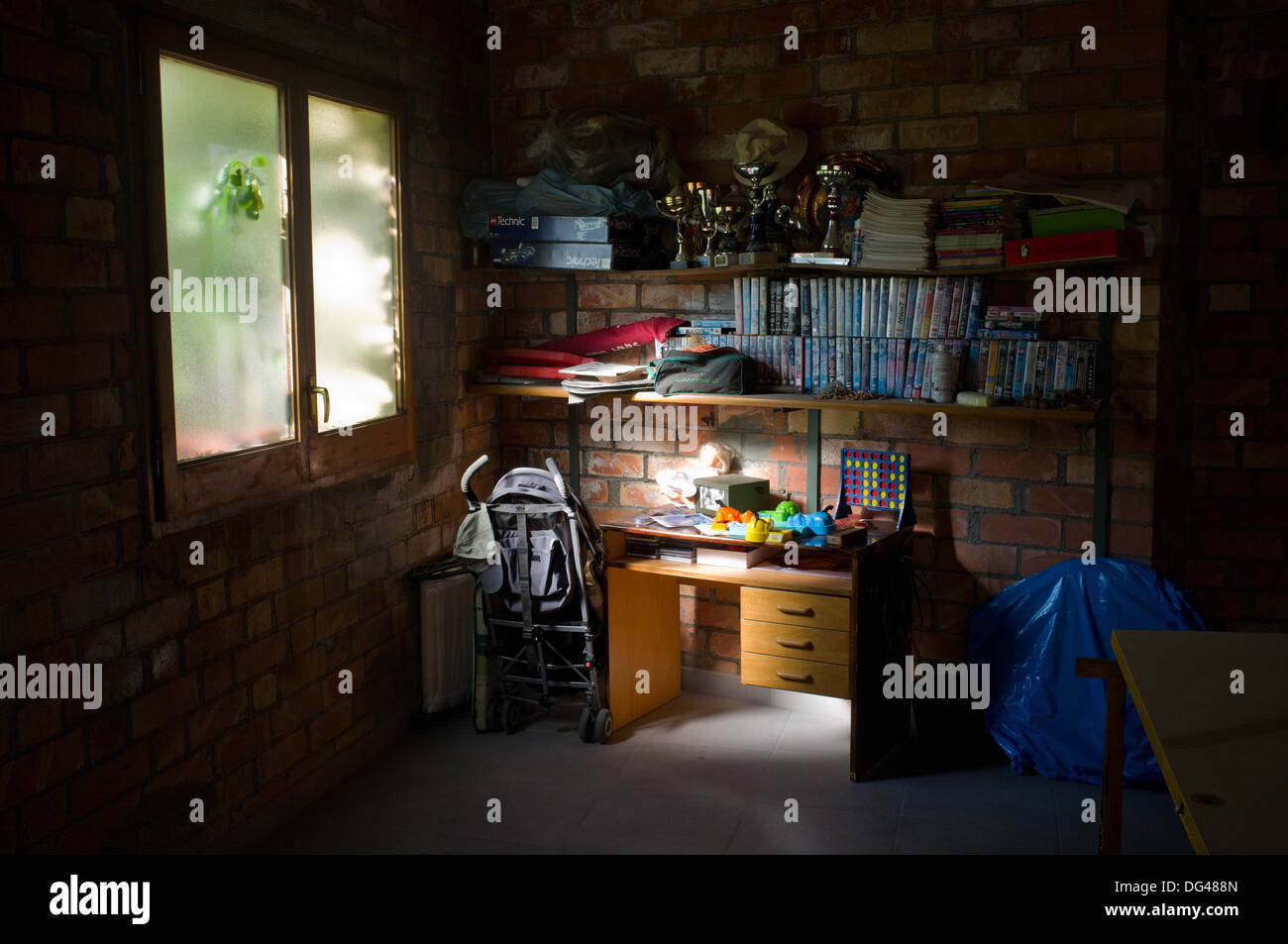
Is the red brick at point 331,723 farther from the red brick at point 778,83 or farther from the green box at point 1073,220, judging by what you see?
the green box at point 1073,220

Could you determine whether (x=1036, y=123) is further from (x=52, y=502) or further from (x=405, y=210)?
(x=52, y=502)

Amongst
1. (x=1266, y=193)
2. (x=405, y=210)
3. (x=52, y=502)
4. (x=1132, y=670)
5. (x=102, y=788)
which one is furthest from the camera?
(x=405, y=210)

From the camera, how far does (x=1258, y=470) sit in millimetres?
4562

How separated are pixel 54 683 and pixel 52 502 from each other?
0.48 metres

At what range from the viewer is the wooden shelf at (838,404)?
4.12 metres

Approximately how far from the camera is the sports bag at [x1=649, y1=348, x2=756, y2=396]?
4656mm

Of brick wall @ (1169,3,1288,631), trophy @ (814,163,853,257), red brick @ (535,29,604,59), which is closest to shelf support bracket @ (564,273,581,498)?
red brick @ (535,29,604,59)

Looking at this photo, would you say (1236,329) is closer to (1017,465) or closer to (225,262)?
(1017,465)

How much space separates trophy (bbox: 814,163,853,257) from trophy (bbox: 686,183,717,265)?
45cm

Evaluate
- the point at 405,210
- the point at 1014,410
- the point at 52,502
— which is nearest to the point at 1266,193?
the point at 1014,410

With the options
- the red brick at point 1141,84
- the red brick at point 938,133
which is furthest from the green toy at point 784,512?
the red brick at point 1141,84

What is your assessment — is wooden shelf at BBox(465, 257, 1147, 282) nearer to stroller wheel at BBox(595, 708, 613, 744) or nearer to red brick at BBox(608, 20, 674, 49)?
red brick at BBox(608, 20, 674, 49)

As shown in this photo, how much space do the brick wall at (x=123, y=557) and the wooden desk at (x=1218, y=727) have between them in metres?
2.70
